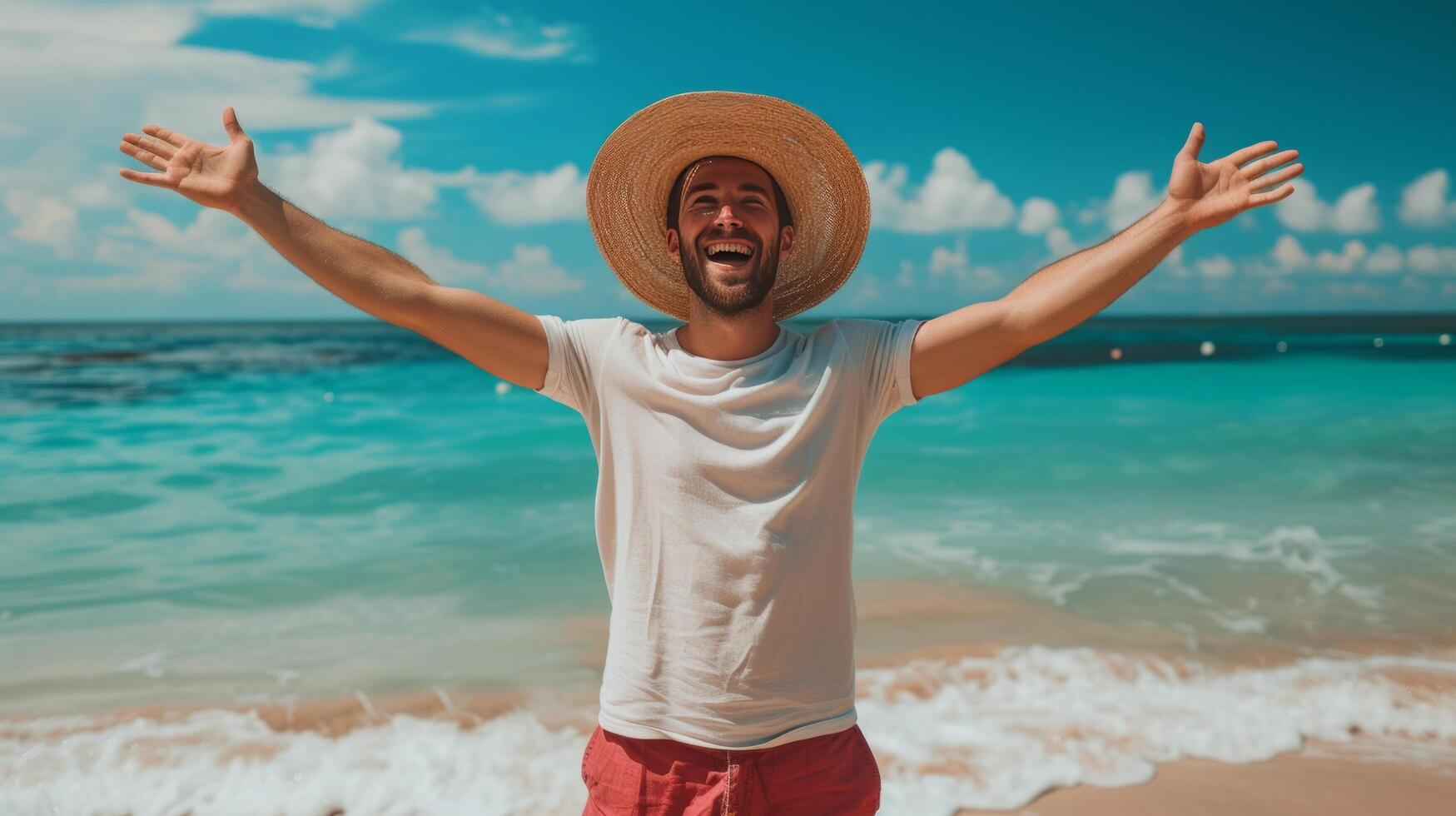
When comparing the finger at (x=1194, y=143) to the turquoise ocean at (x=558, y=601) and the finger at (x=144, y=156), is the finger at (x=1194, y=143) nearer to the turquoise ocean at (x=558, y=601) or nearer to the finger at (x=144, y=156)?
the finger at (x=144, y=156)

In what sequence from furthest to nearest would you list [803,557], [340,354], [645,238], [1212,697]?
[340,354] < [1212,697] < [645,238] < [803,557]

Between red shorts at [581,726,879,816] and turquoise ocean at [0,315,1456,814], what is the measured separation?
205 centimetres

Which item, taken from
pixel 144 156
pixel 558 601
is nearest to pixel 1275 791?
pixel 144 156

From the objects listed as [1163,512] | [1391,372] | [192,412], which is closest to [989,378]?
[1391,372]

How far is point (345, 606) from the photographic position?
22.9 feet

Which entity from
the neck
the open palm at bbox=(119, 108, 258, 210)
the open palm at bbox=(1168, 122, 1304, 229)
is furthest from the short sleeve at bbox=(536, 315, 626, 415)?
the open palm at bbox=(1168, 122, 1304, 229)

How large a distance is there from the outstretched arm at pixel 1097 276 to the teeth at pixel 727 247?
18.4 inches

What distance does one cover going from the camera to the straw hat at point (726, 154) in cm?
248

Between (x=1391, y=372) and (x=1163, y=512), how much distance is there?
74.6 feet

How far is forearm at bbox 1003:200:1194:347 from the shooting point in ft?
7.06

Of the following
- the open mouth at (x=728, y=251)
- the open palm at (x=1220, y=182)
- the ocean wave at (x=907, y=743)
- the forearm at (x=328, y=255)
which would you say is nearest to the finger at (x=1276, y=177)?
the open palm at (x=1220, y=182)

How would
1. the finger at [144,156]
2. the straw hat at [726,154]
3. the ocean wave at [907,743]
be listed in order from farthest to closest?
the ocean wave at [907,743]
the straw hat at [726,154]
the finger at [144,156]

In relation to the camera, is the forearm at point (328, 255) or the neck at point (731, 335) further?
the neck at point (731, 335)

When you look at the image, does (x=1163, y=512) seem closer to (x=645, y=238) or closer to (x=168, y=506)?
(x=645, y=238)
